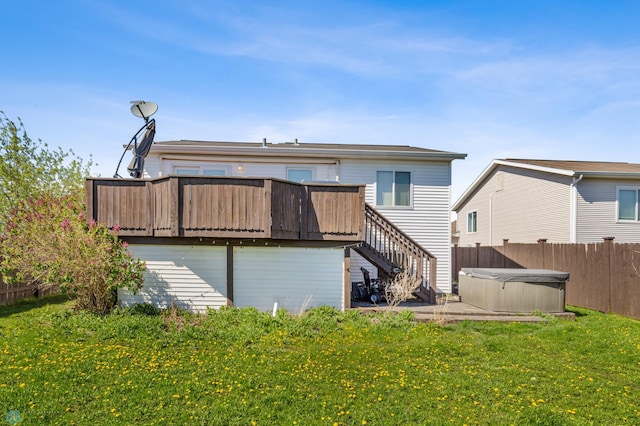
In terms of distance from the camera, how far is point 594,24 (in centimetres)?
1153

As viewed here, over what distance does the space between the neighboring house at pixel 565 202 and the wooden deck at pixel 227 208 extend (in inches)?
394

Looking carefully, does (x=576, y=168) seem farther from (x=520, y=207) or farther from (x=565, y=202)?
(x=520, y=207)

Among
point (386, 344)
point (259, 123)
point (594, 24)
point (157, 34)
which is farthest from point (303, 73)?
point (386, 344)

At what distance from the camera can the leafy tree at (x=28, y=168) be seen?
14.5 meters

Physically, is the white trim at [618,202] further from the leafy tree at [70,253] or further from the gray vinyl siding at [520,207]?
the leafy tree at [70,253]

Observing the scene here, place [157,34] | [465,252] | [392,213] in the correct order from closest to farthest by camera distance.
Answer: [157,34]
[392,213]
[465,252]

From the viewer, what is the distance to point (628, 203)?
1543cm

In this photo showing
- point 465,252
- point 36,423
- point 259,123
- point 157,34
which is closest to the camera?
point 36,423

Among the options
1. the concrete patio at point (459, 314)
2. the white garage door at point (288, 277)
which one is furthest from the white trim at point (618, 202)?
the white garage door at point (288, 277)

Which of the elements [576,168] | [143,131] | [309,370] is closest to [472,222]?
[576,168]

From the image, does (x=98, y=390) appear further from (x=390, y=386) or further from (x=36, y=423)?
(x=390, y=386)

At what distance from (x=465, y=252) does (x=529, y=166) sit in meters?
4.67

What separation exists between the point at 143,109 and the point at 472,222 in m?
18.8

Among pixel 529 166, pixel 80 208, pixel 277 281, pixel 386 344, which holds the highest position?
pixel 529 166
